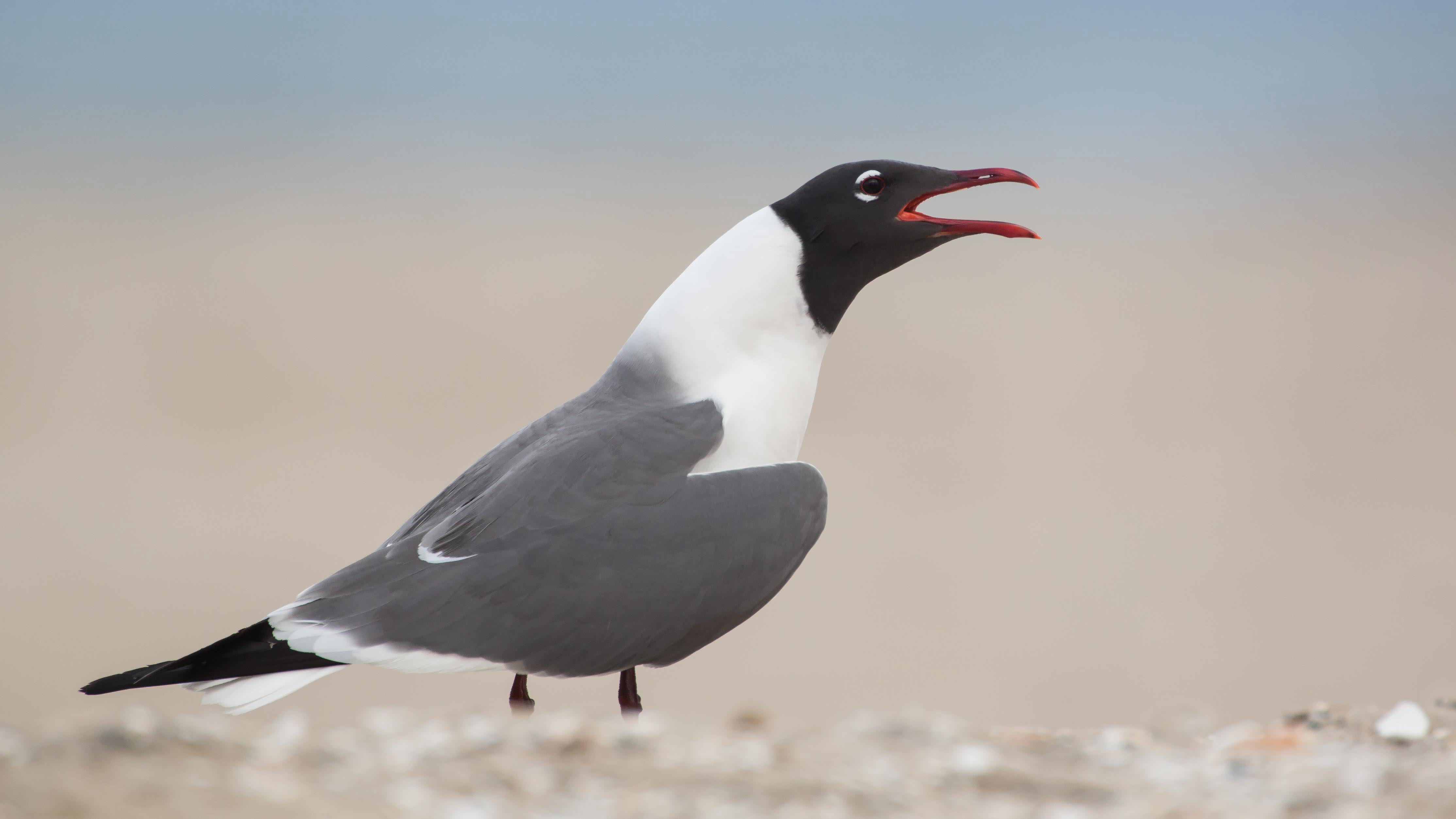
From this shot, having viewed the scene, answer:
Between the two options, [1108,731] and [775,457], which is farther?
[775,457]

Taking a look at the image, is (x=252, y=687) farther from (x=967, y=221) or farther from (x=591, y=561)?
(x=967, y=221)

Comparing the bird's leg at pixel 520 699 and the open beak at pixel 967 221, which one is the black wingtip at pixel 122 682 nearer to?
the bird's leg at pixel 520 699

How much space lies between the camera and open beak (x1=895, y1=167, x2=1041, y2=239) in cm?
522

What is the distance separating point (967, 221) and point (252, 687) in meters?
3.03

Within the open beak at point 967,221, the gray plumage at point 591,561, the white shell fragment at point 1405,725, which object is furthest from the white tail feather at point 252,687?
the white shell fragment at point 1405,725

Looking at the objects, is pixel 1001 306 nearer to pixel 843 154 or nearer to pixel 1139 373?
pixel 1139 373

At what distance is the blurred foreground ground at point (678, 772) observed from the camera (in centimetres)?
296

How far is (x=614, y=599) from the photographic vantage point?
419 centimetres

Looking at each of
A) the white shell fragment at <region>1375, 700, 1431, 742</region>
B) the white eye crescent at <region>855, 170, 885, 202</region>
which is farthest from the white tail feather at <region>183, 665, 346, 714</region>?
the white shell fragment at <region>1375, 700, 1431, 742</region>

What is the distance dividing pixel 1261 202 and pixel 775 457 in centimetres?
4127

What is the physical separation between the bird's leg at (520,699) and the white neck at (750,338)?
1069mm

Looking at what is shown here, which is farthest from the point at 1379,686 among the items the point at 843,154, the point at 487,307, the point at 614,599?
the point at 843,154

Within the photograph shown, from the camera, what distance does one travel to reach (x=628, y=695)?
468 centimetres

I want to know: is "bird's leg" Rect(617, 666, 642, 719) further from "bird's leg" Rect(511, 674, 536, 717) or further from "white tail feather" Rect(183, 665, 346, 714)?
"white tail feather" Rect(183, 665, 346, 714)
